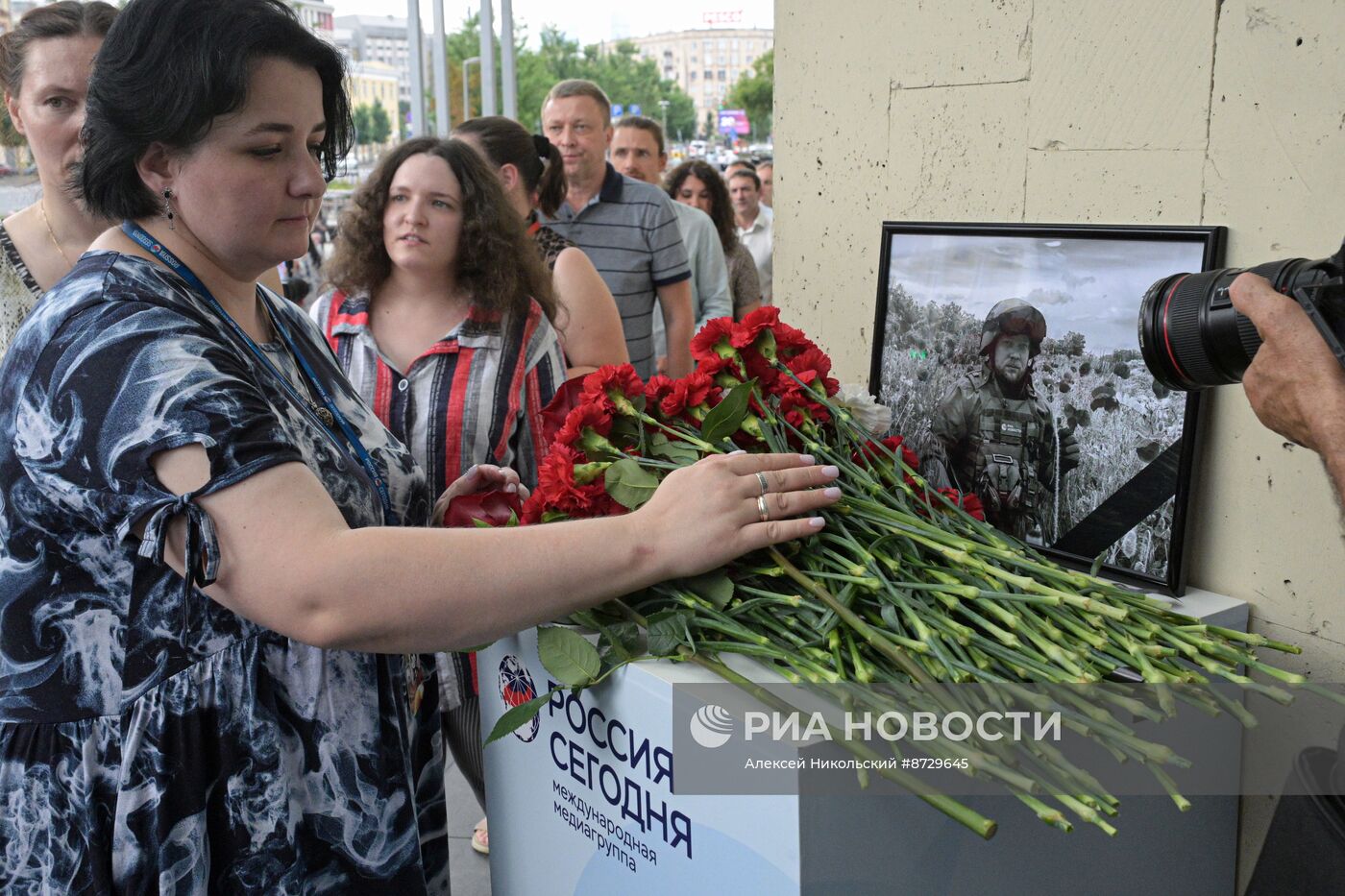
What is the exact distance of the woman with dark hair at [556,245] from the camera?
2.87m

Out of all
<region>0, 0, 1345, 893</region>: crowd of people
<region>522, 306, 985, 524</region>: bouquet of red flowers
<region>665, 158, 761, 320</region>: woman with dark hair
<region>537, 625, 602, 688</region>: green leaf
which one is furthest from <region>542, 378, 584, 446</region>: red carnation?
<region>665, 158, 761, 320</region>: woman with dark hair

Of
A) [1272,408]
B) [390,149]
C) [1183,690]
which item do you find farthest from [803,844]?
[390,149]

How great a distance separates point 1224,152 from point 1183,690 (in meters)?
0.94

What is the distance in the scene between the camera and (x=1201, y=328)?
1301mm

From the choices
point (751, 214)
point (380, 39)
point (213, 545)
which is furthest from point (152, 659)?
point (380, 39)

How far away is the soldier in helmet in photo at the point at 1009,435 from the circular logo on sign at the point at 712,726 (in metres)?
0.91

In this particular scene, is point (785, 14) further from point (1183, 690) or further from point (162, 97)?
point (1183, 690)

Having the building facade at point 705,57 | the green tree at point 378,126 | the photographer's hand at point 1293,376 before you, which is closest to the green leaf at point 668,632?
the photographer's hand at point 1293,376

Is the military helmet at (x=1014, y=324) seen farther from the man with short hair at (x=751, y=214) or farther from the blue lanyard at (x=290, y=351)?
the man with short hair at (x=751, y=214)

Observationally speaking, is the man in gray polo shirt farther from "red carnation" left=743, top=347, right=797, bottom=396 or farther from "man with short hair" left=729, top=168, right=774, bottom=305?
"man with short hair" left=729, top=168, right=774, bottom=305

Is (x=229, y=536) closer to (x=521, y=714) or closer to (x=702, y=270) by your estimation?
(x=521, y=714)

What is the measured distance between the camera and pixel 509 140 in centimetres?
329

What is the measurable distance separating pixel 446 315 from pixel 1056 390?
1.37 metres

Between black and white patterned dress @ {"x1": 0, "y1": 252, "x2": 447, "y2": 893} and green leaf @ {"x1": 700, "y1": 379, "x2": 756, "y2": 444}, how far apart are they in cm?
44
